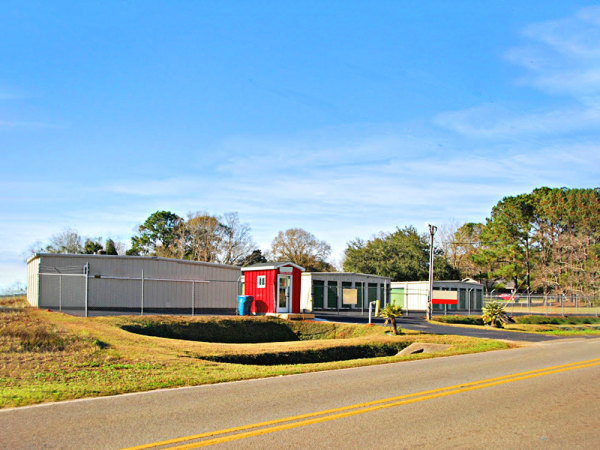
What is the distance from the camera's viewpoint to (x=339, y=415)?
7.36 m

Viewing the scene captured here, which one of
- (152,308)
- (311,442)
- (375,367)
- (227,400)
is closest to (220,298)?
(152,308)

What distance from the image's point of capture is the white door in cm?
3011

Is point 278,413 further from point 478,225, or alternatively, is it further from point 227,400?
point 478,225

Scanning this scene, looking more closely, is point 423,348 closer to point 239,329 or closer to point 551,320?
point 239,329

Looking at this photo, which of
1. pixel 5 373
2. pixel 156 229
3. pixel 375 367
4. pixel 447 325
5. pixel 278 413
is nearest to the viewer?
pixel 278 413

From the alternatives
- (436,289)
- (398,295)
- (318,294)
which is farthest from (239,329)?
(436,289)

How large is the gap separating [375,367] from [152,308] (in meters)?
19.3

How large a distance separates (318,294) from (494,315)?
550 inches

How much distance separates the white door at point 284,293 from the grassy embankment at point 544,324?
9010mm

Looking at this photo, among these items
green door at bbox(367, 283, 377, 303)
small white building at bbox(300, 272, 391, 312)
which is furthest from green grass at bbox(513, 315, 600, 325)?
green door at bbox(367, 283, 377, 303)

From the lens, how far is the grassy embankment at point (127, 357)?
9477 millimetres

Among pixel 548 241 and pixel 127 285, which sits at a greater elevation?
pixel 548 241

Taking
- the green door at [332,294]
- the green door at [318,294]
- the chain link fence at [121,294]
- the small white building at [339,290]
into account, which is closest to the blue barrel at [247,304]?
the chain link fence at [121,294]

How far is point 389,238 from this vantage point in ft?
219
